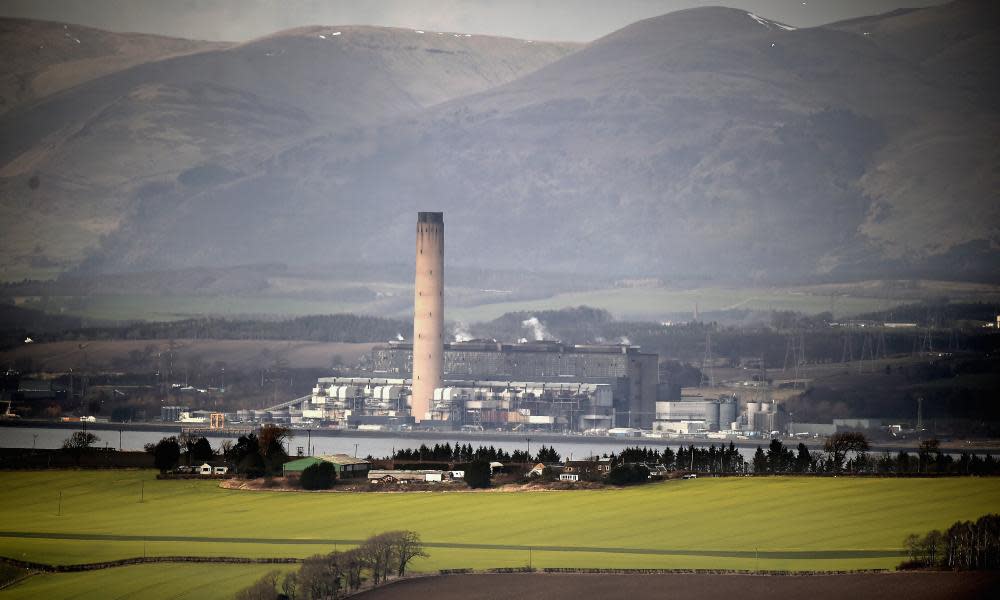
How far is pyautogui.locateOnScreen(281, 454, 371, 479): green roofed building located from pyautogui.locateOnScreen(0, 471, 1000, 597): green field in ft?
13.7

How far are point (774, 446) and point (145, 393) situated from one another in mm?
91909

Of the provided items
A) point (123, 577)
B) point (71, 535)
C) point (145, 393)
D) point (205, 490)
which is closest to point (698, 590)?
point (123, 577)

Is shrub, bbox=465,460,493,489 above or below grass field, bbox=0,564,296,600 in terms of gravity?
above

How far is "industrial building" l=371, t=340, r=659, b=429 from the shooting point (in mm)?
153250

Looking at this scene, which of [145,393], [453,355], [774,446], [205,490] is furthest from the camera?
[145,393]

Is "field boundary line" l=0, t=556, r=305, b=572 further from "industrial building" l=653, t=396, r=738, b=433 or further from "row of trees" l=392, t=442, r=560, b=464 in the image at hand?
"industrial building" l=653, t=396, r=738, b=433

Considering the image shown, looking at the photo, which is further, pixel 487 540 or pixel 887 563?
pixel 487 540

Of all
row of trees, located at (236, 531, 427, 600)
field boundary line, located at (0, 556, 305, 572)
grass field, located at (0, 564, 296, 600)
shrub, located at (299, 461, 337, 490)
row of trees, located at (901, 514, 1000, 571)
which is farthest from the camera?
shrub, located at (299, 461, 337, 490)

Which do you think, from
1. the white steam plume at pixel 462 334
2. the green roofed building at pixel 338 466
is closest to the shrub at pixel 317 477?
the green roofed building at pixel 338 466

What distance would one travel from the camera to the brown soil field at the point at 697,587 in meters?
55.8

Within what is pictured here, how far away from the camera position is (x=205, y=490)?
84.0 m

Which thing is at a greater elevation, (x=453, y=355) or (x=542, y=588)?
(x=453, y=355)

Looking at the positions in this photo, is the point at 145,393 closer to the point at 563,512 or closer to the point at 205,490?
the point at 205,490

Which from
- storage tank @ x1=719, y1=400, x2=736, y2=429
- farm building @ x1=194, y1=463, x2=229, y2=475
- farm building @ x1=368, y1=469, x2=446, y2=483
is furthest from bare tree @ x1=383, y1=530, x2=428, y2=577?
storage tank @ x1=719, y1=400, x2=736, y2=429
